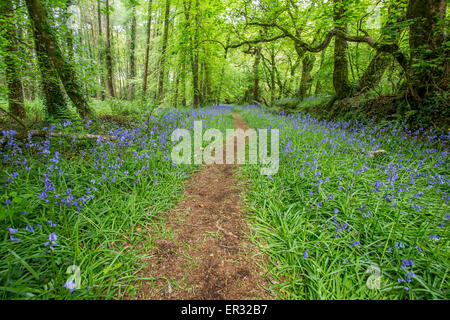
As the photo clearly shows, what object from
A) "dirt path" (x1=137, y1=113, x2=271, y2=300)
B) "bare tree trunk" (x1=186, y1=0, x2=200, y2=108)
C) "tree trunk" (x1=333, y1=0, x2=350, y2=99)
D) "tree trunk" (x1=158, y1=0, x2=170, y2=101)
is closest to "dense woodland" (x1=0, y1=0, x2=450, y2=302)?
"dirt path" (x1=137, y1=113, x2=271, y2=300)

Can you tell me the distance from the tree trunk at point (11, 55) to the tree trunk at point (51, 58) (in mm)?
426

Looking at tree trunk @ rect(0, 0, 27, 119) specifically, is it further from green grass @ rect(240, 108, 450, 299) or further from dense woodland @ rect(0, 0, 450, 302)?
green grass @ rect(240, 108, 450, 299)

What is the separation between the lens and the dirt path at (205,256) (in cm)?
174

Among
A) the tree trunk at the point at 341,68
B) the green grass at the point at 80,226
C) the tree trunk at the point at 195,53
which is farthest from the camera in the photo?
the tree trunk at the point at 195,53

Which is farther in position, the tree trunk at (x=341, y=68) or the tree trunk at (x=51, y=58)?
the tree trunk at (x=341, y=68)

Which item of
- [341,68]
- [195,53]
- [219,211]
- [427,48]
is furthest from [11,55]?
[341,68]

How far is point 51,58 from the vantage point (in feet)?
15.1

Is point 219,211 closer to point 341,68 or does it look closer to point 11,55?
point 11,55

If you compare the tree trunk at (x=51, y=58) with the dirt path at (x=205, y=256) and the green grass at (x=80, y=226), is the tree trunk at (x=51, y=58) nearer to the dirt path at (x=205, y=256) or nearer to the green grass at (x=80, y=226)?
the green grass at (x=80, y=226)

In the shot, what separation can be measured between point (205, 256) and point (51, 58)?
6.32 meters

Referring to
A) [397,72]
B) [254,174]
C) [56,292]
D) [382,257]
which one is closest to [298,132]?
[254,174]

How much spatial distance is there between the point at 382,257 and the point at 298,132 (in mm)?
4300

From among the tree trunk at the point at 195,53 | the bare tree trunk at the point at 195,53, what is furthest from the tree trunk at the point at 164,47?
the tree trunk at the point at 195,53

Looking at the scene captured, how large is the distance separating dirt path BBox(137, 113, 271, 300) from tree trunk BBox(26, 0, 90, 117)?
195 inches
